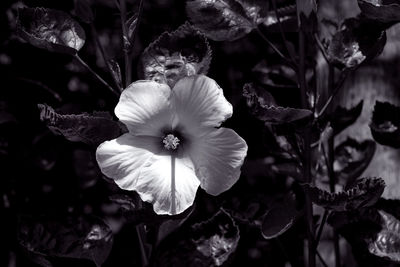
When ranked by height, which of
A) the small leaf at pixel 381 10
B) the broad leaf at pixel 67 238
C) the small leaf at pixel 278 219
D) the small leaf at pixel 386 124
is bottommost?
the broad leaf at pixel 67 238

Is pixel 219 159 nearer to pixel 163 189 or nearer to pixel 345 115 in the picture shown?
pixel 163 189

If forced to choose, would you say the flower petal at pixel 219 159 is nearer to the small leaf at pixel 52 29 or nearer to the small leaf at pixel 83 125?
the small leaf at pixel 83 125

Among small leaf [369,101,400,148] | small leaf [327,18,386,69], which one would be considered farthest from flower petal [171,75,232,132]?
small leaf [369,101,400,148]

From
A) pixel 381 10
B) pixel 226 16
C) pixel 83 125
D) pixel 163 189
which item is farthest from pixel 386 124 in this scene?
pixel 83 125

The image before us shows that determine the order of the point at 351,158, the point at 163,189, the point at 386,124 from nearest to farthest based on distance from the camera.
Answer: the point at 163,189 < the point at 386,124 < the point at 351,158

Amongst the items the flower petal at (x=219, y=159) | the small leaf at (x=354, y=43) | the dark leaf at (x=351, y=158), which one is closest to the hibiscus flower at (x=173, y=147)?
the flower petal at (x=219, y=159)

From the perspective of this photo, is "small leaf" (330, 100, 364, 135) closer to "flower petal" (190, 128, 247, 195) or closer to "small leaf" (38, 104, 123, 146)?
"flower petal" (190, 128, 247, 195)
